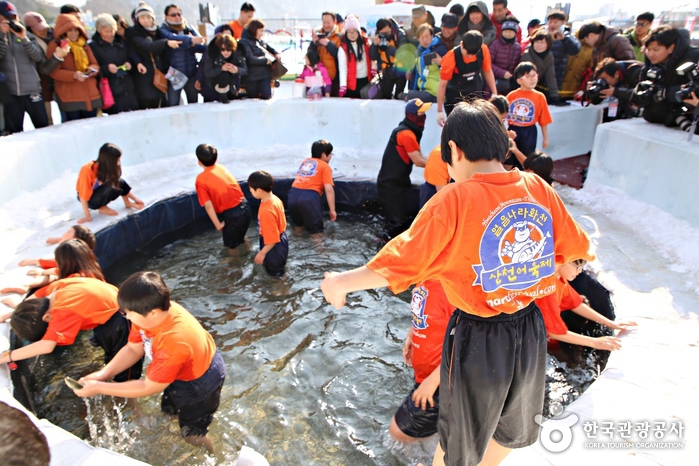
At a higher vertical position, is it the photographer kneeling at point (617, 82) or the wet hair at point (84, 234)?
the photographer kneeling at point (617, 82)

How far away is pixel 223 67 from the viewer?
6738mm

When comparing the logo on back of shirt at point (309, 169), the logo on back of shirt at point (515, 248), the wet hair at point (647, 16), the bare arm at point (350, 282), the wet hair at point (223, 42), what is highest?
the wet hair at point (647, 16)

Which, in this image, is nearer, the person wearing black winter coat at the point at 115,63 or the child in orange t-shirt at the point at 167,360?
the child in orange t-shirt at the point at 167,360

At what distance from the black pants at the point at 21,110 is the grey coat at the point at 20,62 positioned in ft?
0.46

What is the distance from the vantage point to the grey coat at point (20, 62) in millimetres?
5098

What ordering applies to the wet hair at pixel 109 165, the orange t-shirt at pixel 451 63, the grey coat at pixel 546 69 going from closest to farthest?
1. the wet hair at pixel 109 165
2. the orange t-shirt at pixel 451 63
3. the grey coat at pixel 546 69

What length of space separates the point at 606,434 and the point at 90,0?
1806 inches

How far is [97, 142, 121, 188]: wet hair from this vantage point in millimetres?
4301

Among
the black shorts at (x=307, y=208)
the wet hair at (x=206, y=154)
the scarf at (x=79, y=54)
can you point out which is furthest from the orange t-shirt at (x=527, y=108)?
the scarf at (x=79, y=54)

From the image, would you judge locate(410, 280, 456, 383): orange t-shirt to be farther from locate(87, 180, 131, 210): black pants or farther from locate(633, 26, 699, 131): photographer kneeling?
locate(633, 26, 699, 131): photographer kneeling

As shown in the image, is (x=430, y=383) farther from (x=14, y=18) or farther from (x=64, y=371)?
(x=14, y=18)

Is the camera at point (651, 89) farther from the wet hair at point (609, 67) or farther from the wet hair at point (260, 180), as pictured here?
the wet hair at point (260, 180)

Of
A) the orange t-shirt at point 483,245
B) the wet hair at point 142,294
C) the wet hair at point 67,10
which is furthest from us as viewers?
the wet hair at point 67,10

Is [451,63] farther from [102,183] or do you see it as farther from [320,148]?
[102,183]
